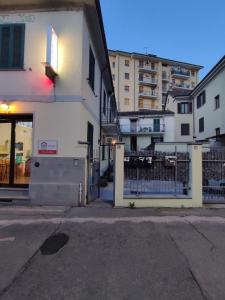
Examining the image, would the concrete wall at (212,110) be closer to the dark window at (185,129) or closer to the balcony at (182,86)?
the dark window at (185,129)

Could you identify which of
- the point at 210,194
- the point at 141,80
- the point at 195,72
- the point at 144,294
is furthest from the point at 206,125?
the point at 195,72

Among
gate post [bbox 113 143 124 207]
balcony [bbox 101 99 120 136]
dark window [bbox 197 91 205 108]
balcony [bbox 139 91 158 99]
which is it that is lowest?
gate post [bbox 113 143 124 207]

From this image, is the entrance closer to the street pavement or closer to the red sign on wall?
the red sign on wall

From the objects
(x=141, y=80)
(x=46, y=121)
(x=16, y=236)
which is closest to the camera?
(x=16, y=236)

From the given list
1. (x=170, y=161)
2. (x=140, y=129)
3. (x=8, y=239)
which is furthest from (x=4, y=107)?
(x=140, y=129)

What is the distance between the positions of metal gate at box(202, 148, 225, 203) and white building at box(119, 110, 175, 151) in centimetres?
2571

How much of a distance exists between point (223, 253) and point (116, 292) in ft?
7.23

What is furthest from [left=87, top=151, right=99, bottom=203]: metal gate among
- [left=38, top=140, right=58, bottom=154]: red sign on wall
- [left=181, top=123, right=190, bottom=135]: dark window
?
[left=181, top=123, right=190, bottom=135]: dark window

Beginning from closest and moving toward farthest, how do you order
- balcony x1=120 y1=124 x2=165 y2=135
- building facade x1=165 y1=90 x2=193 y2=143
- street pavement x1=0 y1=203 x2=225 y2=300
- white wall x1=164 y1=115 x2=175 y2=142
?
street pavement x1=0 y1=203 x2=225 y2=300
building facade x1=165 y1=90 x2=193 y2=143
white wall x1=164 y1=115 x2=175 y2=142
balcony x1=120 y1=124 x2=165 y2=135

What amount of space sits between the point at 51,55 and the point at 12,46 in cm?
189

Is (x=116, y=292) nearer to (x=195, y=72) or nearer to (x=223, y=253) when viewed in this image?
(x=223, y=253)

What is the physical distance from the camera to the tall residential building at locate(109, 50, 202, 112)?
49.8 metres

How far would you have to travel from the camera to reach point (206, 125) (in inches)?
Answer: 906

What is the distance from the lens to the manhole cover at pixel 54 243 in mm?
4051
